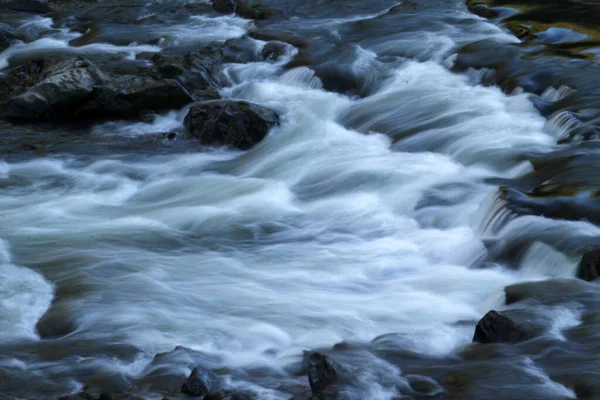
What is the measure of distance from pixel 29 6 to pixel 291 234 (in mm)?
10471

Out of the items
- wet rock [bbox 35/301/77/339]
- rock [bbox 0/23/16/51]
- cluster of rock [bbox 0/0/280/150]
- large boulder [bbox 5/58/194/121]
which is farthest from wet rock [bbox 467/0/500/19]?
wet rock [bbox 35/301/77/339]

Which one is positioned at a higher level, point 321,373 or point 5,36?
point 321,373

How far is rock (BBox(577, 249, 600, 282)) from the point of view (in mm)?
6336

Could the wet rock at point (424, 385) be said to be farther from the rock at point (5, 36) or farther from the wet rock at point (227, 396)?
the rock at point (5, 36)

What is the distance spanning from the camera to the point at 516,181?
8.34 m

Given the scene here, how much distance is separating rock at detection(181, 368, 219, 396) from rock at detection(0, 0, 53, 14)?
1271cm

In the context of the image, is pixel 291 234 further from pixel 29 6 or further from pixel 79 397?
pixel 29 6

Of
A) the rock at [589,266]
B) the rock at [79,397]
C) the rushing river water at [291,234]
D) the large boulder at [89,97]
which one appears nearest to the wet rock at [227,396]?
the rushing river water at [291,234]

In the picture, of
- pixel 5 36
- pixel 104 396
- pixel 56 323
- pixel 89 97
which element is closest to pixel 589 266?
pixel 104 396

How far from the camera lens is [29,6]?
16.5m

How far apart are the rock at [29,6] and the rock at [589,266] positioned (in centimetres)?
1230

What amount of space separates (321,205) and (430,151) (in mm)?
1655

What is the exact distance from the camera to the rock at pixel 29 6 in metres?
16.3

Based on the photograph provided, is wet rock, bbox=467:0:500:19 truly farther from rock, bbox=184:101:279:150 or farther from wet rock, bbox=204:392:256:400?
wet rock, bbox=204:392:256:400
